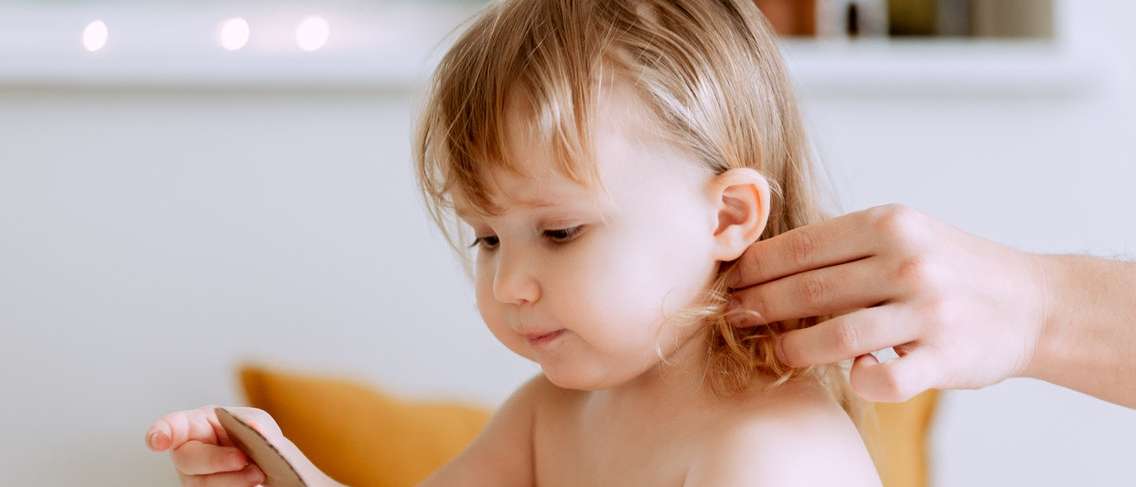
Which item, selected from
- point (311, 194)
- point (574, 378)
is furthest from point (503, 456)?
point (311, 194)

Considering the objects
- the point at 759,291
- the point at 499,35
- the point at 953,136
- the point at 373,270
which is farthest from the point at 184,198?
the point at 953,136

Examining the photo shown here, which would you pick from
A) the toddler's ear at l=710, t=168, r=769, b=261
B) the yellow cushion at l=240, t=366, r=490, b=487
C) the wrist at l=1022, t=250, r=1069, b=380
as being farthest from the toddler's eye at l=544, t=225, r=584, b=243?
the yellow cushion at l=240, t=366, r=490, b=487

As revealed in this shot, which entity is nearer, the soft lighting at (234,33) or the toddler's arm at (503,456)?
the toddler's arm at (503,456)

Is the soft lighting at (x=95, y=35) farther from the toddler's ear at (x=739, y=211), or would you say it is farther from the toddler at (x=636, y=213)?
the toddler's ear at (x=739, y=211)

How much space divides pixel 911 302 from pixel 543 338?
0.27 meters

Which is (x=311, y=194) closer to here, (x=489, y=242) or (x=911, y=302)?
(x=489, y=242)

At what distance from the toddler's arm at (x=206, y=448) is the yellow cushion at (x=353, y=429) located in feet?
1.31

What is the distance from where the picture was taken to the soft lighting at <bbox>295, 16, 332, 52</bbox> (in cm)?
173

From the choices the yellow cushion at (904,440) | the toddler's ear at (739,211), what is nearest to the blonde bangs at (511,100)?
the toddler's ear at (739,211)

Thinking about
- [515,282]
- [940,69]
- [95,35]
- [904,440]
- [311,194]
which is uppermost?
[95,35]

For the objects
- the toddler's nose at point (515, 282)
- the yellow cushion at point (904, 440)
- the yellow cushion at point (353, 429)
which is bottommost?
the yellow cushion at point (904, 440)

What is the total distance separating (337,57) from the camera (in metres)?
1.60

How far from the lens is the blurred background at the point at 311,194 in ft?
5.19

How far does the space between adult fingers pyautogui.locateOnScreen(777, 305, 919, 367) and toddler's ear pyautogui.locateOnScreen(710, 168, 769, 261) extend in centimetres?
9
